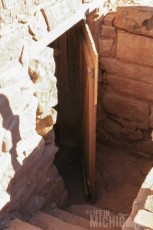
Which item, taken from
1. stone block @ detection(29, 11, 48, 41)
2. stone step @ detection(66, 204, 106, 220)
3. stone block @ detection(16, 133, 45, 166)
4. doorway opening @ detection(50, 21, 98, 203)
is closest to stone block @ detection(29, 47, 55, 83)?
stone block @ detection(29, 11, 48, 41)

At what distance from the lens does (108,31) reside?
5.54 meters

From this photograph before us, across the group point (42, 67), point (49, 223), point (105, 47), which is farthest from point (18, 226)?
point (105, 47)

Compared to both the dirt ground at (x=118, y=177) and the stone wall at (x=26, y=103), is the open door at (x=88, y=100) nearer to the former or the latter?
the dirt ground at (x=118, y=177)

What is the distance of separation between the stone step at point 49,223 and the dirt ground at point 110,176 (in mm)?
1108

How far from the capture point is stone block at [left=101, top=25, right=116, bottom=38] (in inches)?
217

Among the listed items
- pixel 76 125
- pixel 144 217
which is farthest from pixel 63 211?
pixel 144 217

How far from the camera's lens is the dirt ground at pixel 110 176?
5477mm

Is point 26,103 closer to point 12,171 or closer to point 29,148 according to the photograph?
point 29,148

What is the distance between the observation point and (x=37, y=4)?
365cm

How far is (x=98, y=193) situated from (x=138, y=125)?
1.38m

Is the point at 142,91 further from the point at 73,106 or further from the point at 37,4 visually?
the point at 37,4

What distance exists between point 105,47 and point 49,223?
2.89 metres

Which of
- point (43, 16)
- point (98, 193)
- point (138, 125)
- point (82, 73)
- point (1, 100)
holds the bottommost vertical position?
point (98, 193)

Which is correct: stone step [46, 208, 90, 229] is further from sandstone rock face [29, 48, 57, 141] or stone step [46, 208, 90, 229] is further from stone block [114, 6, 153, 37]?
stone block [114, 6, 153, 37]
